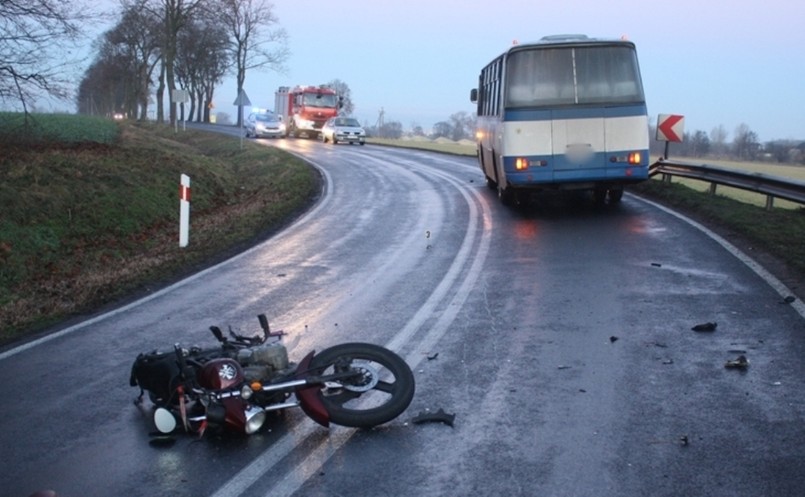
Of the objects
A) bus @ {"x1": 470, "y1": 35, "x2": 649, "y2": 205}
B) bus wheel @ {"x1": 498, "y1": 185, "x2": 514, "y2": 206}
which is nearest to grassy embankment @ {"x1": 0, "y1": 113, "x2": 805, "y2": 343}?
bus @ {"x1": 470, "y1": 35, "x2": 649, "y2": 205}

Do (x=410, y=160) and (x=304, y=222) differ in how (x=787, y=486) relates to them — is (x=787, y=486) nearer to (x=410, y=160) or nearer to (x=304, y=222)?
(x=304, y=222)

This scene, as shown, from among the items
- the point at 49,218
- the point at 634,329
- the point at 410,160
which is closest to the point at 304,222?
the point at 49,218

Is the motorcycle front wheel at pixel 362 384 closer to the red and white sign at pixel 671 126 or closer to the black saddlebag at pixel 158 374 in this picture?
the black saddlebag at pixel 158 374

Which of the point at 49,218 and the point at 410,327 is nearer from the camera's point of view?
the point at 410,327

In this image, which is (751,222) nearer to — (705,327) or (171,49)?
(705,327)

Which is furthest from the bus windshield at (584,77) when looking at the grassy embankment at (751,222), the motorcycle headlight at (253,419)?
the motorcycle headlight at (253,419)

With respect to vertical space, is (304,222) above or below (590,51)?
below

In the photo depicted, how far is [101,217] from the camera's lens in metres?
16.8

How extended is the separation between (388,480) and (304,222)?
12374 mm

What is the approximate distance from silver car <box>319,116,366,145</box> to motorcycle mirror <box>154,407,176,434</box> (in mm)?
45341

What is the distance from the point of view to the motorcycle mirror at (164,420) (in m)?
5.66

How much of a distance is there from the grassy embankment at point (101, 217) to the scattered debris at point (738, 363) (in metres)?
6.59

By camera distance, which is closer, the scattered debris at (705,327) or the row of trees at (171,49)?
the scattered debris at (705,327)

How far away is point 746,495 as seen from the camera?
184 inches
